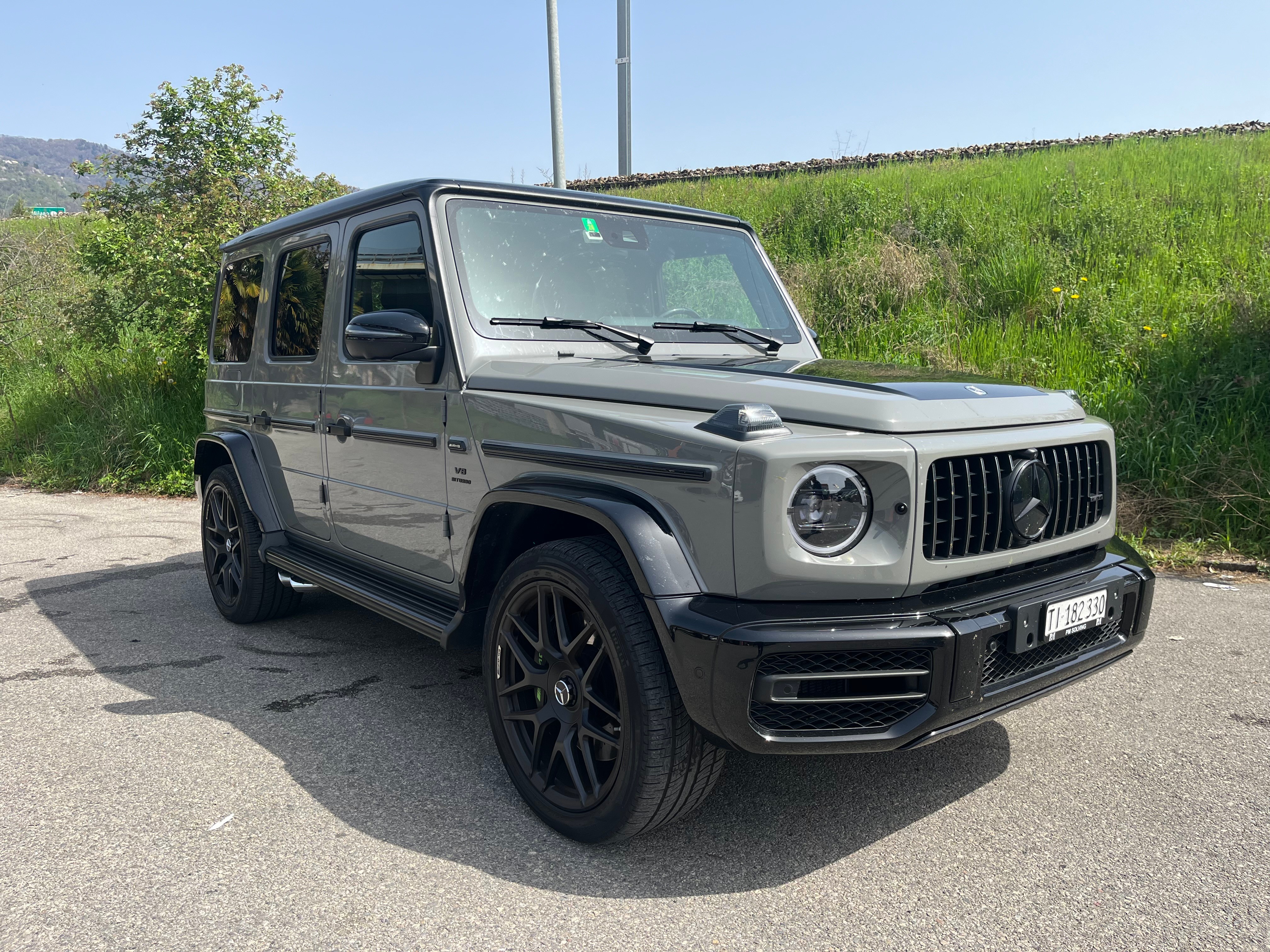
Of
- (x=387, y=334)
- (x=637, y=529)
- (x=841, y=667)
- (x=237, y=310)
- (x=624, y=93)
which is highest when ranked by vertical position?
(x=624, y=93)

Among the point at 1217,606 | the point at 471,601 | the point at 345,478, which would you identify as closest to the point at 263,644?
the point at 345,478

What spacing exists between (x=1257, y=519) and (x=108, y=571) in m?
7.27

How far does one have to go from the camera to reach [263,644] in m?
4.56

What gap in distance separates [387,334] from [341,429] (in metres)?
0.91

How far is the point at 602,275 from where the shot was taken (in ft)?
11.7

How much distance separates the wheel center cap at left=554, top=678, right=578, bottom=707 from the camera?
2646 millimetres

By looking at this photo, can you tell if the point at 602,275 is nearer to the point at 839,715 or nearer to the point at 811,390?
the point at 811,390

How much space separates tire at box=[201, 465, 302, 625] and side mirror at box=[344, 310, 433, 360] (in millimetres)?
1873

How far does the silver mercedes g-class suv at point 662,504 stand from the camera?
2.25 metres

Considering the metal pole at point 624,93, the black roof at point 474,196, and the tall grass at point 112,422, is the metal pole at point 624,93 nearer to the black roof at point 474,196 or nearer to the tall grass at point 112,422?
the tall grass at point 112,422

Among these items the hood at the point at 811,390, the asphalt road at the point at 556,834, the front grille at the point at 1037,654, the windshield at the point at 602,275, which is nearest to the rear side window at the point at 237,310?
the asphalt road at the point at 556,834

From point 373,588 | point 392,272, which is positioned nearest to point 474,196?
point 392,272

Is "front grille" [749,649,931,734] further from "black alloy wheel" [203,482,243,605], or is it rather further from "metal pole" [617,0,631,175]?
"metal pole" [617,0,631,175]

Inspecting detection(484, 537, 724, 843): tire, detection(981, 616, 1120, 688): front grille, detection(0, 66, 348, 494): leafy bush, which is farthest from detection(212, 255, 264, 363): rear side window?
detection(0, 66, 348, 494): leafy bush
